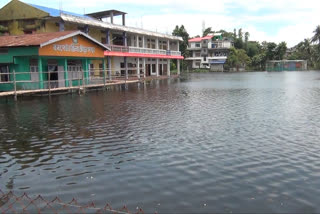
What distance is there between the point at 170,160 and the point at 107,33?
3602 cm

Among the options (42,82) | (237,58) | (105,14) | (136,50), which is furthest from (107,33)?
(237,58)

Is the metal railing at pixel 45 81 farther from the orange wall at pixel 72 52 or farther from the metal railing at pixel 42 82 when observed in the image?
the orange wall at pixel 72 52

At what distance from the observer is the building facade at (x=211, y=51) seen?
301 ft

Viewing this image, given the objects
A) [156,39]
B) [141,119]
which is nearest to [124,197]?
[141,119]

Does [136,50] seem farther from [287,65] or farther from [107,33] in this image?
[287,65]

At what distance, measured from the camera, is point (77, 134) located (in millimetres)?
12906

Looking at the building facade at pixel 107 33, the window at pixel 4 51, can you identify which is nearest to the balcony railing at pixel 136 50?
the building facade at pixel 107 33

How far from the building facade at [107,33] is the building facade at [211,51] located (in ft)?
98.6

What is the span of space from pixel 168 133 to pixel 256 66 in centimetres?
8895

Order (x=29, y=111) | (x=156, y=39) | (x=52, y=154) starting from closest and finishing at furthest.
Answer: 1. (x=52, y=154)
2. (x=29, y=111)
3. (x=156, y=39)

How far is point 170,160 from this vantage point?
9.39m

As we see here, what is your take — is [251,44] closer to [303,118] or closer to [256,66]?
[256,66]

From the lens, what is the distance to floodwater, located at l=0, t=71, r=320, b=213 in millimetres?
6891

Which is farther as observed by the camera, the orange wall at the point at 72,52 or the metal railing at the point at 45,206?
the orange wall at the point at 72,52
